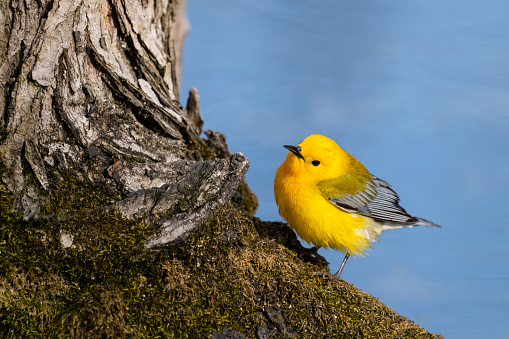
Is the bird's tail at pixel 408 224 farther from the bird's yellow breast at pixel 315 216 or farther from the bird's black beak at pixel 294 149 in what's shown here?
the bird's black beak at pixel 294 149

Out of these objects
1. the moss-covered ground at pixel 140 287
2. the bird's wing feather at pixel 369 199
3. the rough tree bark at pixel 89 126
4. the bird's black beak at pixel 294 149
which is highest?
the bird's wing feather at pixel 369 199

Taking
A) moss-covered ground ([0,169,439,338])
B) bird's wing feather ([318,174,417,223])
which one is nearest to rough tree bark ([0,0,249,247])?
moss-covered ground ([0,169,439,338])

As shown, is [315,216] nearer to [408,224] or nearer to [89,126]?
[408,224]

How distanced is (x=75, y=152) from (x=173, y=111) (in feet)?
3.86

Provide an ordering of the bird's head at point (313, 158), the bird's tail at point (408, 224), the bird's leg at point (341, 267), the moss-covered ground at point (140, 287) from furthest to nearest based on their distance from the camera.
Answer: the bird's tail at point (408, 224), the bird's head at point (313, 158), the bird's leg at point (341, 267), the moss-covered ground at point (140, 287)

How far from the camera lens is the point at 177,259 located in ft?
11.1

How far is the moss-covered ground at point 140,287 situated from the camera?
9.96 ft

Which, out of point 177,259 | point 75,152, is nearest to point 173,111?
point 75,152

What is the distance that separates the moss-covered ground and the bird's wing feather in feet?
3.25

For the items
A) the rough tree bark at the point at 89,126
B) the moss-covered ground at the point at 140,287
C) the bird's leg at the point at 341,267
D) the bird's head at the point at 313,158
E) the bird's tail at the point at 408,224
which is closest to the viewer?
the moss-covered ground at the point at 140,287

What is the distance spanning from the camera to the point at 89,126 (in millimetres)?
3750

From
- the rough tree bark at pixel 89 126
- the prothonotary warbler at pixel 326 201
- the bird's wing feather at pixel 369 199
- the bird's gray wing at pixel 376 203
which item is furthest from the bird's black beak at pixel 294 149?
the rough tree bark at pixel 89 126

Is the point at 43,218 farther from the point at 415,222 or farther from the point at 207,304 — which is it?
the point at 415,222

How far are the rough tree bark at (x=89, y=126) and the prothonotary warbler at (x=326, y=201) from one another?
2.74ft
